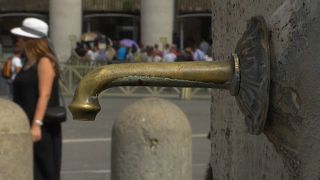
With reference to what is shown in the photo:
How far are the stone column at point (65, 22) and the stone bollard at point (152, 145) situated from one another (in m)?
25.5

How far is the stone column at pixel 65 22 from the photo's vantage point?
31381mm

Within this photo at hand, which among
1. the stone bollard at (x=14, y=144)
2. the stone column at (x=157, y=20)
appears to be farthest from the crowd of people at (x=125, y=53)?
the stone bollard at (x=14, y=144)

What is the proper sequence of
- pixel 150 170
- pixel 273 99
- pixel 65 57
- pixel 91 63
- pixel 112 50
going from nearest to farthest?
pixel 273 99 → pixel 150 170 → pixel 91 63 → pixel 112 50 → pixel 65 57

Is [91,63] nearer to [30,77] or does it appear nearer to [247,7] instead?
[30,77]

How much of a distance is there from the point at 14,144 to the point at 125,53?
74.6 feet

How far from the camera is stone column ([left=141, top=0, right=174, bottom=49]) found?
104 ft

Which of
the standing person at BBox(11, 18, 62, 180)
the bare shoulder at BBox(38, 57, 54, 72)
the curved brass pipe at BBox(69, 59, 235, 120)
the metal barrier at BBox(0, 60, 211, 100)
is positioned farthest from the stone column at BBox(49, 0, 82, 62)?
the curved brass pipe at BBox(69, 59, 235, 120)

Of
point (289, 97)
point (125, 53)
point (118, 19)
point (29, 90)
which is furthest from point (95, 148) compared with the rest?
point (118, 19)

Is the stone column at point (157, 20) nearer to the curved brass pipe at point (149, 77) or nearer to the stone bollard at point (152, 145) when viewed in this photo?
the stone bollard at point (152, 145)

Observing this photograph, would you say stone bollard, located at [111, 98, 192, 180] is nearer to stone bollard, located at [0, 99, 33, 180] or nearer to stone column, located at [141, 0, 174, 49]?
stone bollard, located at [0, 99, 33, 180]

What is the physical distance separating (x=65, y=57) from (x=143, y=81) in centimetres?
2973

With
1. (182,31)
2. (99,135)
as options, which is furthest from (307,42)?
(182,31)

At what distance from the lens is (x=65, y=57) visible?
30.8m

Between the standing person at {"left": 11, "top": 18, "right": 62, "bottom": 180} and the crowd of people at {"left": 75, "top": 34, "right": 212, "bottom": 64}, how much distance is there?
18855 millimetres
